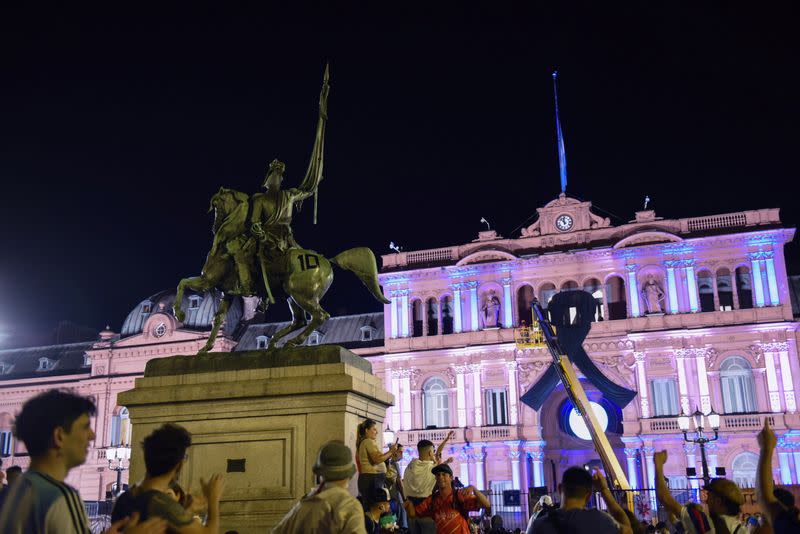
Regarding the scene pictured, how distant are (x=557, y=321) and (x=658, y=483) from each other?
85.6ft

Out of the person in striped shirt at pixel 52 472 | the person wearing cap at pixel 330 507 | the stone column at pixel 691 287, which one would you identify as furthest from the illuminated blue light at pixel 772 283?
the person in striped shirt at pixel 52 472

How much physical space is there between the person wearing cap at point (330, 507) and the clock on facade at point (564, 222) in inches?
1567

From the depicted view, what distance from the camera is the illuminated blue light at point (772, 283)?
127ft

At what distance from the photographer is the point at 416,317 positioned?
45.3 m

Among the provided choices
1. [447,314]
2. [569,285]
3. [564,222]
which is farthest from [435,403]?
[564,222]

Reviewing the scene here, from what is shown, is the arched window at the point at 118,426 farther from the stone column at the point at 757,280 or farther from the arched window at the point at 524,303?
the stone column at the point at 757,280

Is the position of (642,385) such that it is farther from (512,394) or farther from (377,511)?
(377,511)

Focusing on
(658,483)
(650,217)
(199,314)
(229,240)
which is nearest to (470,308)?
(650,217)

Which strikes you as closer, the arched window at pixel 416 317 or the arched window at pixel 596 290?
the arched window at pixel 596 290

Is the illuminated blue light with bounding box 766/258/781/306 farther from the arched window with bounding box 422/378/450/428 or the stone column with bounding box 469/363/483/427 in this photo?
the arched window with bounding box 422/378/450/428

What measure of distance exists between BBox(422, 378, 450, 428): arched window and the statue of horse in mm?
31942

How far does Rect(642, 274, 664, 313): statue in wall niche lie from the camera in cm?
4062

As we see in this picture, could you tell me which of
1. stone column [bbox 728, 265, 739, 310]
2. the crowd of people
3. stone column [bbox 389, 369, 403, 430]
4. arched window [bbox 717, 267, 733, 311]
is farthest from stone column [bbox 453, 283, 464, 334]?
the crowd of people

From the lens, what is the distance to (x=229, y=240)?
37.7 ft
